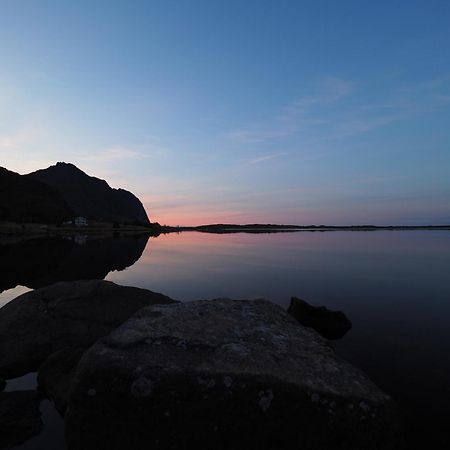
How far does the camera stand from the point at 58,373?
795 cm

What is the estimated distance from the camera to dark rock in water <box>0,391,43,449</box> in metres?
6.33

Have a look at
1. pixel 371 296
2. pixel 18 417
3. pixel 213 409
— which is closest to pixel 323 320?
pixel 371 296

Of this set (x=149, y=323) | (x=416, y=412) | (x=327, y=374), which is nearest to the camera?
(x=327, y=374)

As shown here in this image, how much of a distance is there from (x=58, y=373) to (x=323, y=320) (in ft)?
28.5

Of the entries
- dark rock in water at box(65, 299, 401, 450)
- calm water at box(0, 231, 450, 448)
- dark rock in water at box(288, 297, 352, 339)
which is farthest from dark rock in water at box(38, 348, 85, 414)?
dark rock in water at box(288, 297, 352, 339)

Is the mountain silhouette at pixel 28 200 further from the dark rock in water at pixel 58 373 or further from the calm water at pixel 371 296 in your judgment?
the dark rock in water at pixel 58 373

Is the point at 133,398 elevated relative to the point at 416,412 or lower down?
elevated

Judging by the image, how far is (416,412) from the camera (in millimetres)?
7355

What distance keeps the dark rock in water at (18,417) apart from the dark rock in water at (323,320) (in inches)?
347

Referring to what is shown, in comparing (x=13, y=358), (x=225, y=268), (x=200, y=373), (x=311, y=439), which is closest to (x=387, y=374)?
(x=311, y=439)

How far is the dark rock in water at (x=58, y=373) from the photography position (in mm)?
7512

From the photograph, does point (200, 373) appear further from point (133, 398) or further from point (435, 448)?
point (435, 448)

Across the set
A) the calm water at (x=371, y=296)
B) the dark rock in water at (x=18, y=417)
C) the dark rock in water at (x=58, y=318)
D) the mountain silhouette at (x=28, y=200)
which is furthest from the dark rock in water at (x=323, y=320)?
the mountain silhouette at (x=28, y=200)

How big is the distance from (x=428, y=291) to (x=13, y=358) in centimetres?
1997
